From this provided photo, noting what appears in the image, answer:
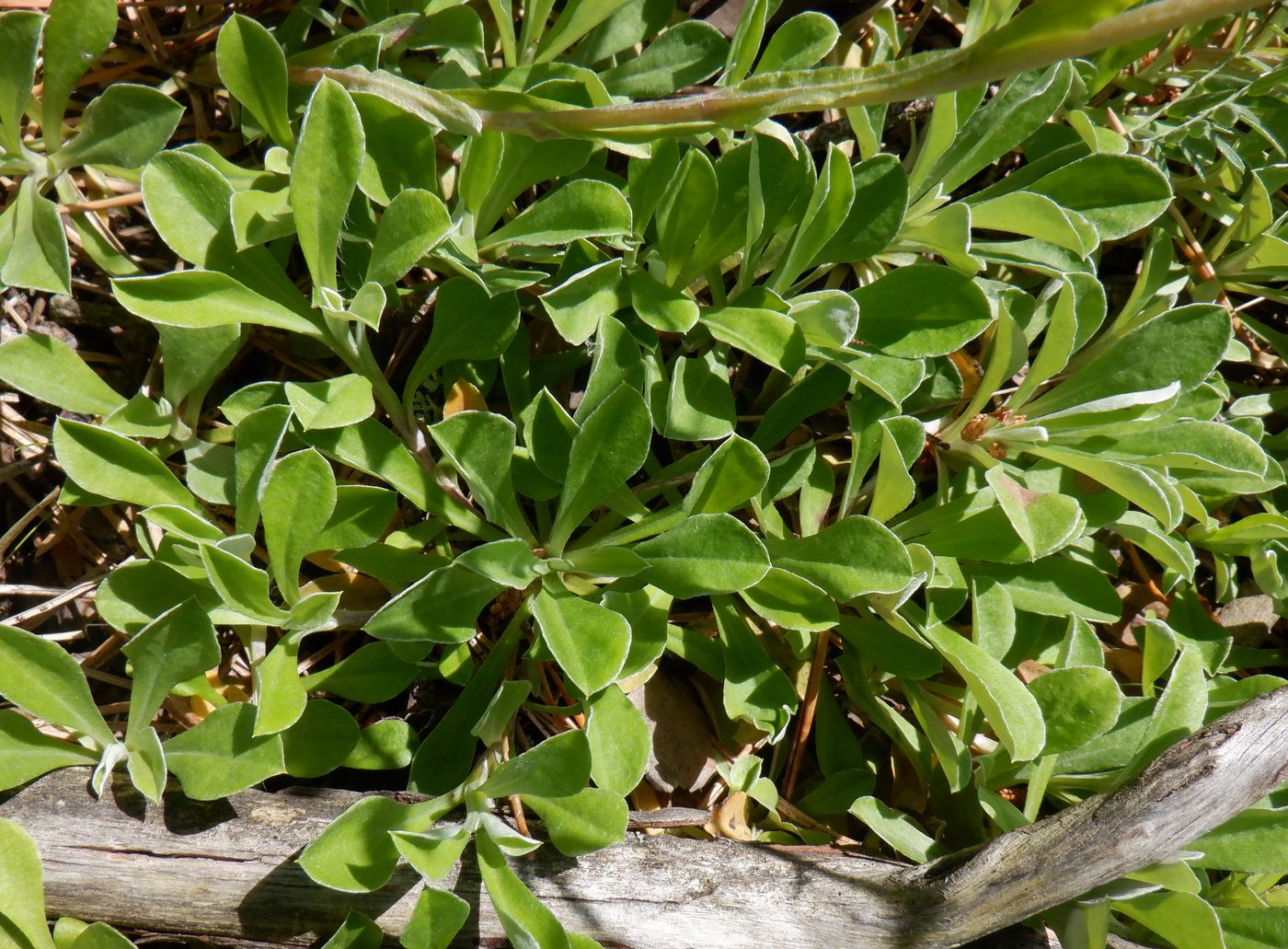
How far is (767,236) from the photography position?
178cm

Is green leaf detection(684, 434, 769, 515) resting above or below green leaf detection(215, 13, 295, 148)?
below

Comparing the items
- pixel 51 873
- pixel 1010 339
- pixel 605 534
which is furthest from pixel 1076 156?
pixel 51 873

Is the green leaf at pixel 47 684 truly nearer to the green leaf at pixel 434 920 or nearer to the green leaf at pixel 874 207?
the green leaf at pixel 434 920

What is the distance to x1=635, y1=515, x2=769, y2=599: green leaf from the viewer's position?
4.67 feet

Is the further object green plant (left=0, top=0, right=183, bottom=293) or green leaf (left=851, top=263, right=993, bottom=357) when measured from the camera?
green leaf (left=851, top=263, right=993, bottom=357)

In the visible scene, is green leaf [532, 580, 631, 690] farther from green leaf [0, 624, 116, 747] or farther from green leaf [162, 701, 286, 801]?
green leaf [0, 624, 116, 747]

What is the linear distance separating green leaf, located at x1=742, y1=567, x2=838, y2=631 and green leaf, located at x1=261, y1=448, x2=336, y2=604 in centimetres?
66

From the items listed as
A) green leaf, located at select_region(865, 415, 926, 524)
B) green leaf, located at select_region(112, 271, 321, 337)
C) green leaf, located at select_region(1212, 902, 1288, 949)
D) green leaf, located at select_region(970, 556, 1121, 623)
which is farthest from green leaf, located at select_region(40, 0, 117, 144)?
green leaf, located at select_region(1212, 902, 1288, 949)

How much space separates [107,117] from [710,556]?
119 cm

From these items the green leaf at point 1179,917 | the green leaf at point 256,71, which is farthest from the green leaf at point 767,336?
the green leaf at point 1179,917

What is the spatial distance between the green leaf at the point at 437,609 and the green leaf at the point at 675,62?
38.5 inches

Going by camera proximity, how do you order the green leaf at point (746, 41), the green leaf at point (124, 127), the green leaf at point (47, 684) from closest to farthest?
1. the green leaf at point (47, 684)
2. the green leaf at point (124, 127)
3. the green leaf at point (746, 41)

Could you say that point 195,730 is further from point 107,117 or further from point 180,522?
point 107,117

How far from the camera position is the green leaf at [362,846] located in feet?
4.49
